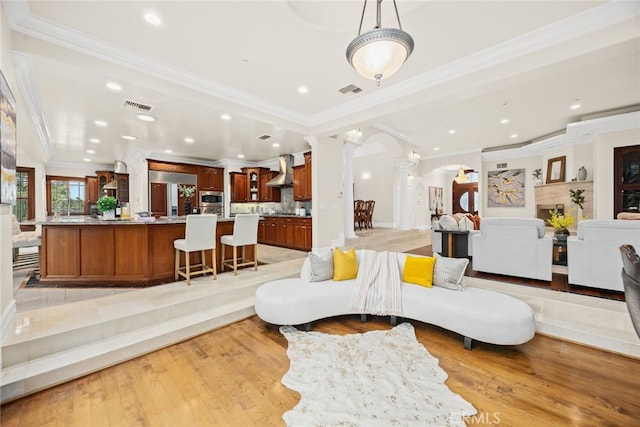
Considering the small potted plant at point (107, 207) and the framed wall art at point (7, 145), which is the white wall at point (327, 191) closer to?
the small potted plant at point (107, 207)

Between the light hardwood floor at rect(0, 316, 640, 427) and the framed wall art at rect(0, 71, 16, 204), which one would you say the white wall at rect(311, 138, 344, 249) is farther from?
the framed wall art at rect(0, 71, 16, 204)

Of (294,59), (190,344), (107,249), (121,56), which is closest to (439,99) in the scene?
(294,59)

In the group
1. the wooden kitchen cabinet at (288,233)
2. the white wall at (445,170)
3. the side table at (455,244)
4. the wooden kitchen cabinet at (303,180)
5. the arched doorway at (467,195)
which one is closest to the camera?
the side table at (455,244)

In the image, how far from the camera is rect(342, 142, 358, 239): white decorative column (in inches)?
250

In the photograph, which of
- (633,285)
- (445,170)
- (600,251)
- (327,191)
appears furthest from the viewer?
(445,170)

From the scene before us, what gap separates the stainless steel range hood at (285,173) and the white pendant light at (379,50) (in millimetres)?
5903

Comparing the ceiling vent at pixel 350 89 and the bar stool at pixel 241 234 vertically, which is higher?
the ceiling vent at pixel 350 89

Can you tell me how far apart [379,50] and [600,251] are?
382 centimetres

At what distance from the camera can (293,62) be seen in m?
3.32

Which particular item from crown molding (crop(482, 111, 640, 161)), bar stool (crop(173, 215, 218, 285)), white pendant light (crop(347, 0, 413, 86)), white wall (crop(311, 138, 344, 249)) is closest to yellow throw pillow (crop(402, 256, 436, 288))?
white pendant light (crop(347, 0, 413, 86))

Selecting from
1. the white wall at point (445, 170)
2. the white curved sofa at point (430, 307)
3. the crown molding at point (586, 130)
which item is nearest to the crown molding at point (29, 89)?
the white curved sofa at point (430, 307)

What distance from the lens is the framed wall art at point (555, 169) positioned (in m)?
7.40

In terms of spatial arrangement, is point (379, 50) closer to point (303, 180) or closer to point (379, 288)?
point (379, 288)

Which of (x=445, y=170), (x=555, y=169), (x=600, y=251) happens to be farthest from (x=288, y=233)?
(x=445, y=170)
